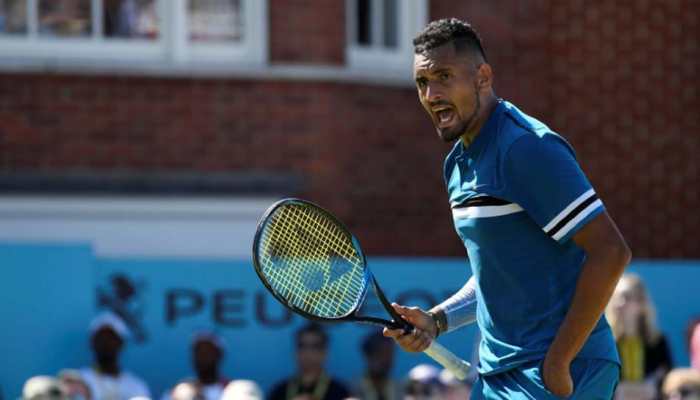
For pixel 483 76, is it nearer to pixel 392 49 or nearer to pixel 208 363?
pixel 208 363

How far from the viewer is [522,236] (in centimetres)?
498

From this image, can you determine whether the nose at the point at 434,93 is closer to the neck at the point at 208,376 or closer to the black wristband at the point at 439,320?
the black wristband at the point at 439,320

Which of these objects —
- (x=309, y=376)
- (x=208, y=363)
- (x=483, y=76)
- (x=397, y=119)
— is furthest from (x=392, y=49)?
(x=483, y=76)

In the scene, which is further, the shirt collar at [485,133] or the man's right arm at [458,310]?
the man's right arm at [458,310]

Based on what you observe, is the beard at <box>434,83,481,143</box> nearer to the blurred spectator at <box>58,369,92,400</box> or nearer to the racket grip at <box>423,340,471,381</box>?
the racket grip at <box>423,340,471,381</box>

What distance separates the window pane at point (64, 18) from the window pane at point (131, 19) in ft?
0.50

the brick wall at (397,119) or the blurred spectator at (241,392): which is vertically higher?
the brick wall at (397,119)

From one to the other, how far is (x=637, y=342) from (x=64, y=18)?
5102 millimetres

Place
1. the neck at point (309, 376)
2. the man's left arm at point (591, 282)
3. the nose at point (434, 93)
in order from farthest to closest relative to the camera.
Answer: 1. the neck at point (309, 376)
2. the nose at point (434, 93)
3. the man's left arm at point (591, 282)

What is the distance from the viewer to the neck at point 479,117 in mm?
5105

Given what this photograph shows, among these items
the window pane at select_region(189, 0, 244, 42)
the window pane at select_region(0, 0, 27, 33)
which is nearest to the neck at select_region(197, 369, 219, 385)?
the window pane at select_region(189, 0, 244, 42)

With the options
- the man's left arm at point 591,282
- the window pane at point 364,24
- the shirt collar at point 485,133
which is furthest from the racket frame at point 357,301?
the window pane at point 364,24

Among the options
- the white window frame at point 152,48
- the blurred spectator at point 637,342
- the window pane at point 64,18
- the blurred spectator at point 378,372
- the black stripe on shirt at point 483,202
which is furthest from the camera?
the window pane at point 64,18

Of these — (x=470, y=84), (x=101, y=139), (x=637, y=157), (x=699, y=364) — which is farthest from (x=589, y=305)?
(x=637, y=157)
